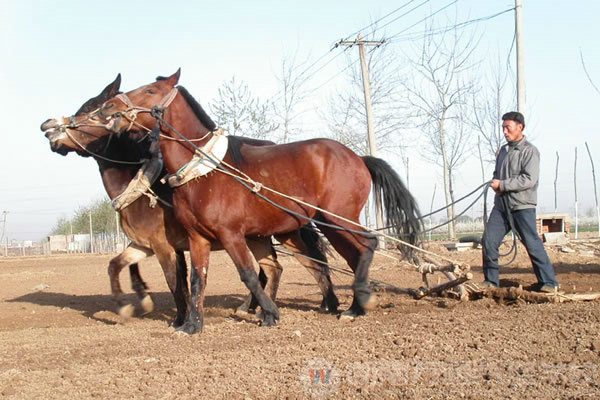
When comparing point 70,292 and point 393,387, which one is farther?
point 70,292

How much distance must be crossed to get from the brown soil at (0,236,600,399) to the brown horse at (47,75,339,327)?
41 centimetres

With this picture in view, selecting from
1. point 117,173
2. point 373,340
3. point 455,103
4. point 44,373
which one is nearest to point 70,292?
point 117,173

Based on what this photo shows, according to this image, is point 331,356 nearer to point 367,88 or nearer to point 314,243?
point 314,243

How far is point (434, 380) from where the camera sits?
359 cm

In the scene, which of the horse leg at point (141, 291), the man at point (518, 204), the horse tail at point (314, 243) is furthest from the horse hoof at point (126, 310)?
the man at point (518, 204)

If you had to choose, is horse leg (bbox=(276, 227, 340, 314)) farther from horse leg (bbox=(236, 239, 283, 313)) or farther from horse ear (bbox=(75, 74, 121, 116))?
horse ear (bbox=(75, 74, 121, 116))

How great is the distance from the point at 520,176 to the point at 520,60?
6.97 meters

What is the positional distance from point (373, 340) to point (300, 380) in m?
1.06

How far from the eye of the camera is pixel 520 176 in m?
6.21

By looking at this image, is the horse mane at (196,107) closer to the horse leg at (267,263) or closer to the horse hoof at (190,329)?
the horse leg at (267,263)

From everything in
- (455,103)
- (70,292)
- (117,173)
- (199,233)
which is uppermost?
(455,103)

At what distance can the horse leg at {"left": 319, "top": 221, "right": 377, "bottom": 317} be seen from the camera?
20.7 ft

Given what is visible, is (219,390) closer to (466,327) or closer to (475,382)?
(475,382)

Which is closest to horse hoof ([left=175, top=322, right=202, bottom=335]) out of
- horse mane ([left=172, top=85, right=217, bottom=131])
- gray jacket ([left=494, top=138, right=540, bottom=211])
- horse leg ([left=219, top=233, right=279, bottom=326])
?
horse leg ([left=219, top=233, right=279, bottom=326])
